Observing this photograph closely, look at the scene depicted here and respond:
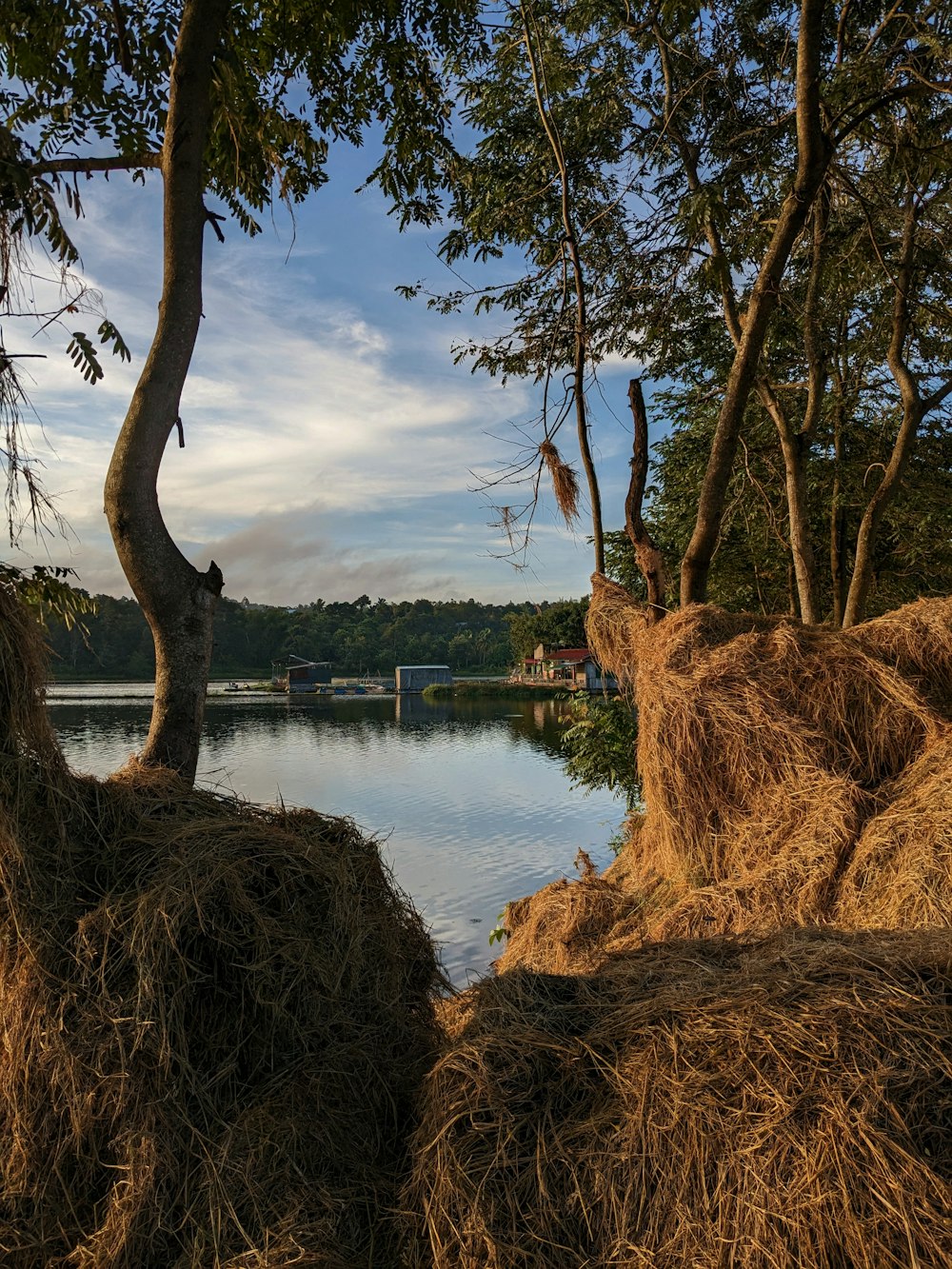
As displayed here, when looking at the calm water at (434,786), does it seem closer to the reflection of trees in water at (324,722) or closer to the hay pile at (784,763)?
the reflection of trees in water at (324,722)

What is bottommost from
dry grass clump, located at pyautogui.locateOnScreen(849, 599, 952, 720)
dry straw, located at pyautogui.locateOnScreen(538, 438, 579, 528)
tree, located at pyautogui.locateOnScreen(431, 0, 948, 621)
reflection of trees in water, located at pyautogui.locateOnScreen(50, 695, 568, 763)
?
reflection of trees in water, located at pyautogui.locateOnScreen(50, 695, 568, 763)

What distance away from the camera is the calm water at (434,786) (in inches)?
528

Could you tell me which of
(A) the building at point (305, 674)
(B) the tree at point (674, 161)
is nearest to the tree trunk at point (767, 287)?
(B) the tree at point (674, 161)

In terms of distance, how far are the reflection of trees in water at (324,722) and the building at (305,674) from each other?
62.9 ft

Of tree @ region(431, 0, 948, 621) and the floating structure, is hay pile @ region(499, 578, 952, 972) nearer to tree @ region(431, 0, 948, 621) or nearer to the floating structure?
tree @ region(431, 0, 948, 621)

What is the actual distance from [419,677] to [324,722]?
40172 millimetres

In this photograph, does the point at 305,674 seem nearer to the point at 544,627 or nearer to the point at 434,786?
the point at 544,627

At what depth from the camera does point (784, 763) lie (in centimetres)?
490

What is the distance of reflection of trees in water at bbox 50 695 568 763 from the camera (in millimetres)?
34781

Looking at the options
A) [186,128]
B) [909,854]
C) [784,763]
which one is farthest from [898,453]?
[186,128]

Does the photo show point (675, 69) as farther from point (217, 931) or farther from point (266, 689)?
point (266, 689)

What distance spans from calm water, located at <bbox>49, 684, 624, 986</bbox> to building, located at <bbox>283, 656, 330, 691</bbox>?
37275mm

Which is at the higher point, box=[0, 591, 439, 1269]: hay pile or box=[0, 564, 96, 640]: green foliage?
box=[0, 564, 96, 640]: green foliage

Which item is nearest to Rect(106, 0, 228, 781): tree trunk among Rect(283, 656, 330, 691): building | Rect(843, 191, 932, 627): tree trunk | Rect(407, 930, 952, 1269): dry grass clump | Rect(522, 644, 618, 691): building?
Rect(407, 930, 952, 1269): dry grass clump
